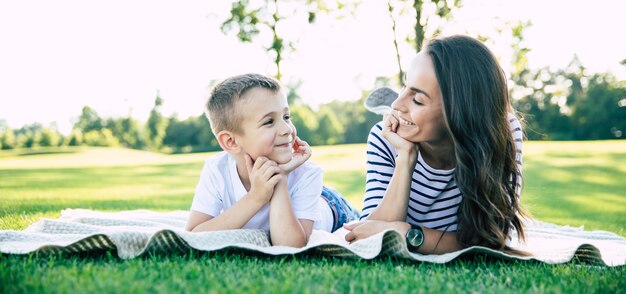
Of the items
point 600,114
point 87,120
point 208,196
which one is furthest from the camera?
point 87,120

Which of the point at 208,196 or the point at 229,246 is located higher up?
the point at 208,196

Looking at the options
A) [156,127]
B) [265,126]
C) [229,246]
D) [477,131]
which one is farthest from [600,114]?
[229,246]

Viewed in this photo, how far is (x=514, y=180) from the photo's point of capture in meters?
3.19

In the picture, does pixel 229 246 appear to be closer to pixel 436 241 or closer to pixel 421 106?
pixel 436 241

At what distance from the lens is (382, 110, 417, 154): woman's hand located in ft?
10.2

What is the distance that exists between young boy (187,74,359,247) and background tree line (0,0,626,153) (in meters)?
22.4

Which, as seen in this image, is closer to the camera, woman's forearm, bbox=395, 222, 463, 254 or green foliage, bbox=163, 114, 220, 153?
woman's forearm, bbox=395, 222, 463, 254

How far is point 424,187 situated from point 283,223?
35.7 inches

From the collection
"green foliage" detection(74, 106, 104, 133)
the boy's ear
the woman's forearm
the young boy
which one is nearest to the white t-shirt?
the young boy

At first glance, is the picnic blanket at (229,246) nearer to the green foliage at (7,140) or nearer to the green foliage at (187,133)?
the green foliage at (187,133)

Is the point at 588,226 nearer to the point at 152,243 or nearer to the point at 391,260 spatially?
the point at 391,260

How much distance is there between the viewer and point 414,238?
9.68ft

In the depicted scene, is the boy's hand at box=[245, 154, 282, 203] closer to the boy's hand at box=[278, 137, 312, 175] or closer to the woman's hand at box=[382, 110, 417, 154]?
the boy's hand at box=[278, 137, 312, 175]

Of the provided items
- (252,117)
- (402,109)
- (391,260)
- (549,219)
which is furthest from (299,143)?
(549,219)
